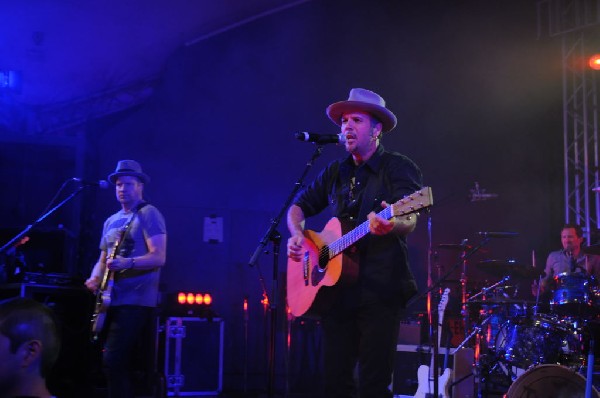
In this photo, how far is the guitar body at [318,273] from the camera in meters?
3.90

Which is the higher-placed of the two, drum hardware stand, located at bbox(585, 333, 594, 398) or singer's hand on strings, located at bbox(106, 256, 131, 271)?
singer's hand on strings, located at bbox(106, 256, 131, 271)

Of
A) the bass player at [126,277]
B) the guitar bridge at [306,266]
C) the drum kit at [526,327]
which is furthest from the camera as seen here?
the drum kit at [526,327]

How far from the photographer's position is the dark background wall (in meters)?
10.3

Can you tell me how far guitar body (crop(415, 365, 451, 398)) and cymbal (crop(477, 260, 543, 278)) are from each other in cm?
139

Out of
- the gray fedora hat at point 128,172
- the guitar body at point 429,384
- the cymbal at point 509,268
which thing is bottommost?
the guitar body at point 429,384

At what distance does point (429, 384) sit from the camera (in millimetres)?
8336

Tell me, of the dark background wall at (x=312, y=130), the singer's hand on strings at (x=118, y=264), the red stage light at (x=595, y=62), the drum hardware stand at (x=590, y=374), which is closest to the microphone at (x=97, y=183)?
the singer's hand on strings at (x=118, y=264)

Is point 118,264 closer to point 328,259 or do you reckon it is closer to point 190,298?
point 328,259

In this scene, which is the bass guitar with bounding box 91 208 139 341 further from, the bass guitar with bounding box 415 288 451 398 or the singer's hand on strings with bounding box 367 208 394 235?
the bass guitar with bounding box 415 288 451 398

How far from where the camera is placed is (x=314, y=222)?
10.7m

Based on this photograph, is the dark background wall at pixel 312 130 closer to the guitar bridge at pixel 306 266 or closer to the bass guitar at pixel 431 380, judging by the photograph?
the bass guitar at pixel 431 380

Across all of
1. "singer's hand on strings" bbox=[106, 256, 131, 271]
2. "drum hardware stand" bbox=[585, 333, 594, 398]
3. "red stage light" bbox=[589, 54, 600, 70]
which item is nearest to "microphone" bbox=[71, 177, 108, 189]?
"singer's hand on strings" bbox=[106, 256, 131, 271]

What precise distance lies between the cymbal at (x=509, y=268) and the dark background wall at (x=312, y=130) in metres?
1.29

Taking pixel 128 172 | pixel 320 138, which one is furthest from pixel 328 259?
pixel 128 172
